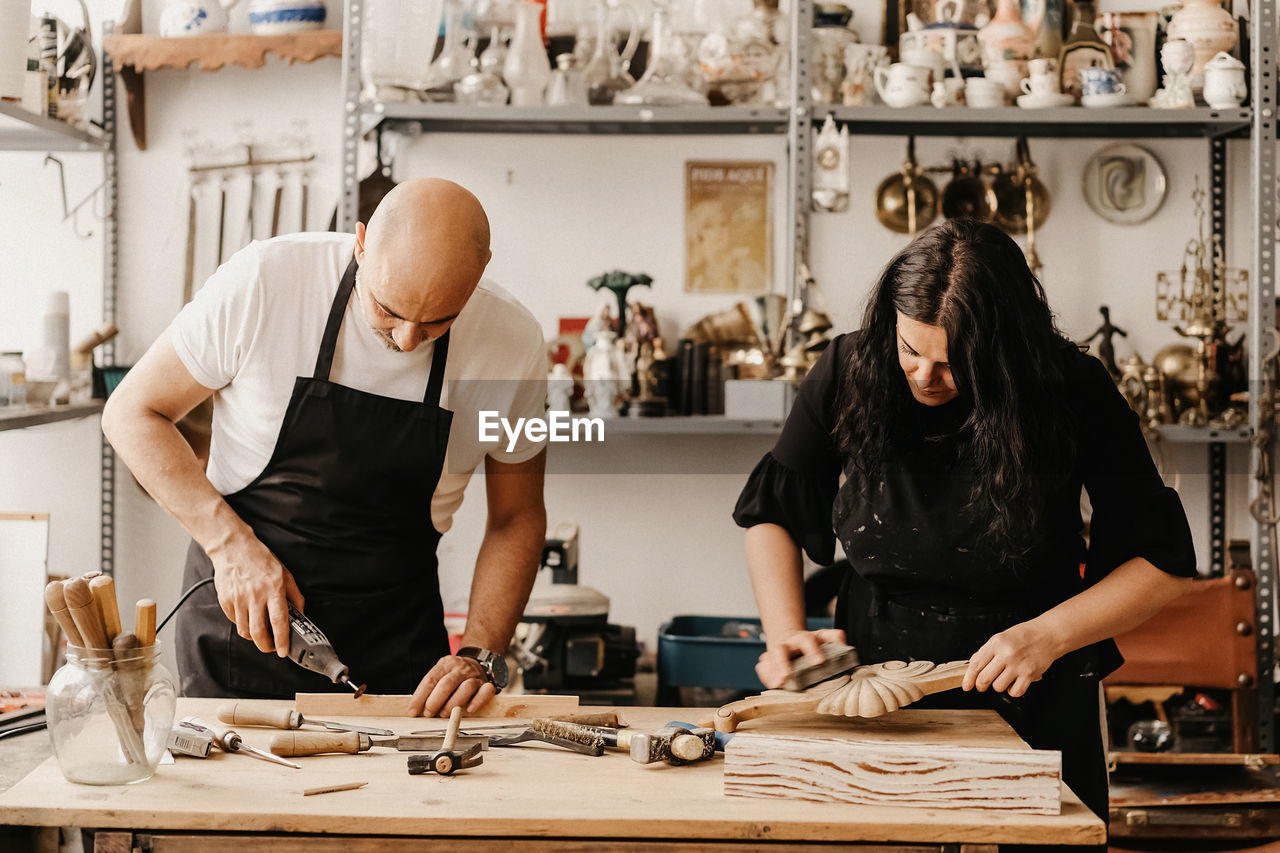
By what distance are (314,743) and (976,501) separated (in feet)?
2.98

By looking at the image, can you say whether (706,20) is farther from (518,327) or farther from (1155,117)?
(518,327)

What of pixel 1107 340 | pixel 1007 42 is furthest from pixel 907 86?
pixel 1107 340

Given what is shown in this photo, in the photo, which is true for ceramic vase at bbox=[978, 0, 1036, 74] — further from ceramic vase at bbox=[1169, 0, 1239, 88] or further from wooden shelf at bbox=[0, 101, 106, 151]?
wooden shelf at bbox=[0, 101, 106, 151]

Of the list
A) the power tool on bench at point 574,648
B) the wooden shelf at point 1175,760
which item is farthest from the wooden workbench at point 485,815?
the power tool on bench at point 574,648

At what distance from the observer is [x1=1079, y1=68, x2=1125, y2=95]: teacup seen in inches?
112

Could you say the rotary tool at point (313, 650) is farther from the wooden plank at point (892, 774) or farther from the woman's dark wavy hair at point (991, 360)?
the woman's dark wavy hair at point (991, 360)

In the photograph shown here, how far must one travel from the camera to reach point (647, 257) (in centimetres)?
324

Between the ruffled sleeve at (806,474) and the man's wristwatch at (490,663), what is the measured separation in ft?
1.32

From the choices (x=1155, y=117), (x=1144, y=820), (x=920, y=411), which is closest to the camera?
(x=920, y=411)

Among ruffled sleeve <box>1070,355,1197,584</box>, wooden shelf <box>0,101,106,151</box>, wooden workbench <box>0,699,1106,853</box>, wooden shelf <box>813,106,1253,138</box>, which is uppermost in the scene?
wooden shelf <box>0,101,106,151</box>

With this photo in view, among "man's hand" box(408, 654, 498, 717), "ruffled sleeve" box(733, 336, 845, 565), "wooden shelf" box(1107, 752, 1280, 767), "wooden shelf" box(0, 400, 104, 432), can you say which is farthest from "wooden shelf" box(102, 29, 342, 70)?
"wooden shelf" box(1107, 752, 1280, 767)

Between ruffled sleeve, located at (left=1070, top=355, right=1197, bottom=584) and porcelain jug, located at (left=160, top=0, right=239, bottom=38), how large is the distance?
2.39 metres

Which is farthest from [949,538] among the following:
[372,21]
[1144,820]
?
[372,21]

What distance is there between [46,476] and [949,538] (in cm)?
261
